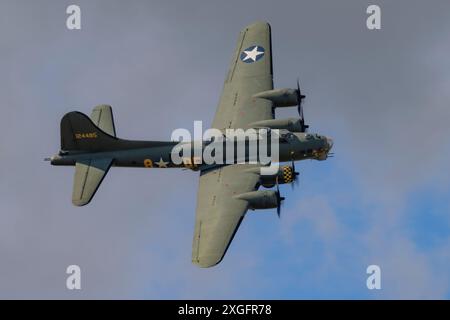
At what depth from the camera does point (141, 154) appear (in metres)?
62.8

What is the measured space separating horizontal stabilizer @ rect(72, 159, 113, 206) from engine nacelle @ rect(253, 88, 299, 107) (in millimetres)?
12513

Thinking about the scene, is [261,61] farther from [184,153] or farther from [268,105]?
[184,153]

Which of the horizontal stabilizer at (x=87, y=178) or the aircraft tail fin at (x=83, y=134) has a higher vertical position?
the aircraft tail fin at (x=83, y=134)

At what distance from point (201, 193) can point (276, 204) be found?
18.4ft

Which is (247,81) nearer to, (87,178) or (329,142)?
(329,142)

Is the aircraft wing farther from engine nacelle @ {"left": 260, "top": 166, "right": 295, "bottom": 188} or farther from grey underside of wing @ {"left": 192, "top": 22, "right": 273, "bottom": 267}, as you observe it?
engine nacelle @ {"left": 260, "top": 166, "right": 295, "bottom": 188}

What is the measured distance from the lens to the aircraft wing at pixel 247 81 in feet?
212

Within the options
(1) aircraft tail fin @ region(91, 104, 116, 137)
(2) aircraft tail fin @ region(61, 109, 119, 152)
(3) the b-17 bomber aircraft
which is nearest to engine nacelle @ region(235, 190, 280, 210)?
(3) the b-17 bomber aircraft

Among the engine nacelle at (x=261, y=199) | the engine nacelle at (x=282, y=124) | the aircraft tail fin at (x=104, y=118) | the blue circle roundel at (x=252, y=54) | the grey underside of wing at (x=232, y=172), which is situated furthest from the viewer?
the blue circle roundel at (x=252, y=54)

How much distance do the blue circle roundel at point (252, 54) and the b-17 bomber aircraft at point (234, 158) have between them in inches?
3.0

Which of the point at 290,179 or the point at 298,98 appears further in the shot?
the point at 298,98

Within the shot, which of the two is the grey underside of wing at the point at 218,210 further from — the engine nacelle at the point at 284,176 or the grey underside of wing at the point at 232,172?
the engine nacelle at the point at 284,176

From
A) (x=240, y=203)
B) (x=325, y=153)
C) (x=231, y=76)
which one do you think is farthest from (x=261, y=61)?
(x=240, y=203)

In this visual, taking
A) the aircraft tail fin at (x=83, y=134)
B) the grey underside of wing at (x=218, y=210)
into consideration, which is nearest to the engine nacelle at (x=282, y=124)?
the grey underside of wing at (x=218, y=210)
